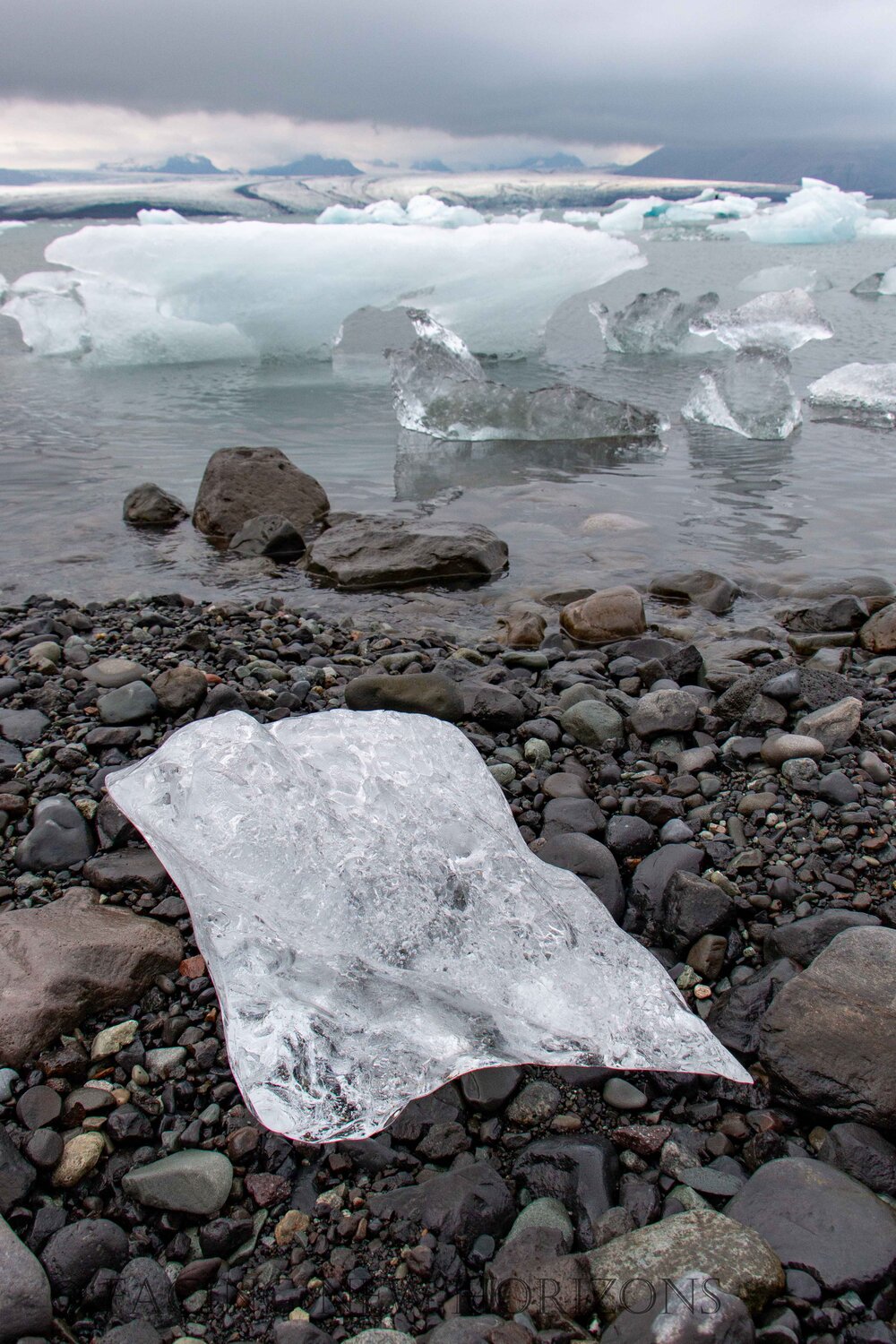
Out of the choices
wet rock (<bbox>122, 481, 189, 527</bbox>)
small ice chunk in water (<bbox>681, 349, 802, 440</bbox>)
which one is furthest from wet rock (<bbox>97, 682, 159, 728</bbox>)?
small ice chunk in water (<bbox>681, 349, 802, 440</bbox>)

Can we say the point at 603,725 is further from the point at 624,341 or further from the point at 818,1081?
the point at 624,341

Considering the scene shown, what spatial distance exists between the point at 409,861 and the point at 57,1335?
1.00 meters

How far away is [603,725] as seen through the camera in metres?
2.98

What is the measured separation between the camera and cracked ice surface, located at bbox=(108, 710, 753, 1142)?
1.71 metres

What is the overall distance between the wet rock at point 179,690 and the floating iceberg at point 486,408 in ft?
21.6

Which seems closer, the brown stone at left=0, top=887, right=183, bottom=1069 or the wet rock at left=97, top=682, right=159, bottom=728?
the brown stone at left=0, top=887, right=183, bottom=1069

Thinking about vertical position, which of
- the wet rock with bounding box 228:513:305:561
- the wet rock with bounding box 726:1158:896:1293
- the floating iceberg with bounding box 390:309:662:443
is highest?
the floating iceberg with bounding box 390:309:662:443

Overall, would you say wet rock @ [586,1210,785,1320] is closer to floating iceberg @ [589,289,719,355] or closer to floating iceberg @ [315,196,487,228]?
floating iceberg @ [589,289,719,355]

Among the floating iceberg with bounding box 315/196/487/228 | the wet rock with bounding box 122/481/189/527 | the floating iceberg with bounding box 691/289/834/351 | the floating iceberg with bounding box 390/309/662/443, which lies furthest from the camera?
the floating iceberg with bounding box 315/196/487/228

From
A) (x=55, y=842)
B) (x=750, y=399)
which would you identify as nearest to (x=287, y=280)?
(x=750, y=399)

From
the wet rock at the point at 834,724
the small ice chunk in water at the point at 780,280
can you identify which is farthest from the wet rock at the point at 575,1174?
the small ice chunk in water at the point at 780,280

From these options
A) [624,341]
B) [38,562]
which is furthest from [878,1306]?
[624,341]

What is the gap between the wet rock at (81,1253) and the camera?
4.61ft

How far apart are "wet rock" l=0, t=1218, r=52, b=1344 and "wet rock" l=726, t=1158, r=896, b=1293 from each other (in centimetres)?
110
